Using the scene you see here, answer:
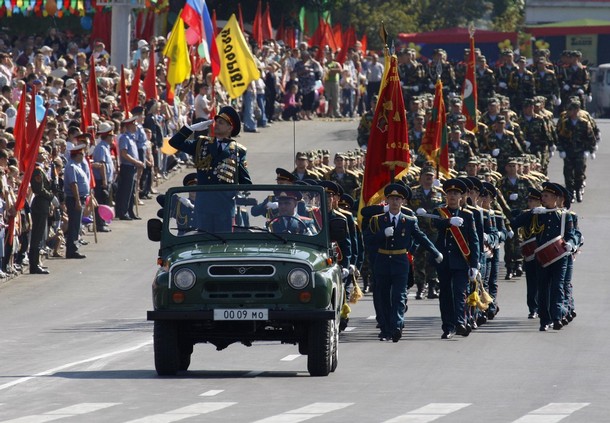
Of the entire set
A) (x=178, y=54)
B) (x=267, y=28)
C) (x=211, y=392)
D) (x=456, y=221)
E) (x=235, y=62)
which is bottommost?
(x=211, y=392)

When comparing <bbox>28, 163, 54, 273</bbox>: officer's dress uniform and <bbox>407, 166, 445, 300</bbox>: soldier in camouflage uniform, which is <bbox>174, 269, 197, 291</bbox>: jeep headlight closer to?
<bbox>407, 166, 445, 300</bbox>: soldier in camouflage uniform

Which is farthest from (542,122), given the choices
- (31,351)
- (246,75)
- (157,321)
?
(157,321)

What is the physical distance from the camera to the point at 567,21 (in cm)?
6856

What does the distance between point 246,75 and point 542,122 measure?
550 centimetres

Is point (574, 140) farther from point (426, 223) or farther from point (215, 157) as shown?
point (215, 157)

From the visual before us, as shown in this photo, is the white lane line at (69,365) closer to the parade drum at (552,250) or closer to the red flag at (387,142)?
the red flag at (387,142)

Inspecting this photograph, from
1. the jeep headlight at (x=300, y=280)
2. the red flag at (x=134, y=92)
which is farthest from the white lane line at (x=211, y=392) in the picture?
the red flag at (x=134, y=92)

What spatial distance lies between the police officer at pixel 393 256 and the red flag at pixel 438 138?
554 centimetres

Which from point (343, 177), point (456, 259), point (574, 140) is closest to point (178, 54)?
point (574, 140)

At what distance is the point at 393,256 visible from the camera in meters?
20.3

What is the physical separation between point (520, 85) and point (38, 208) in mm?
15150

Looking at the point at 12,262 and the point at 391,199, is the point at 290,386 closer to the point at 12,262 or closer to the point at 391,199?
the point at 391,199

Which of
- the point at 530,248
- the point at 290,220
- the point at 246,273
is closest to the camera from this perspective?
the point at 246,273

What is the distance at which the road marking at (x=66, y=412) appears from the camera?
13828 mm
